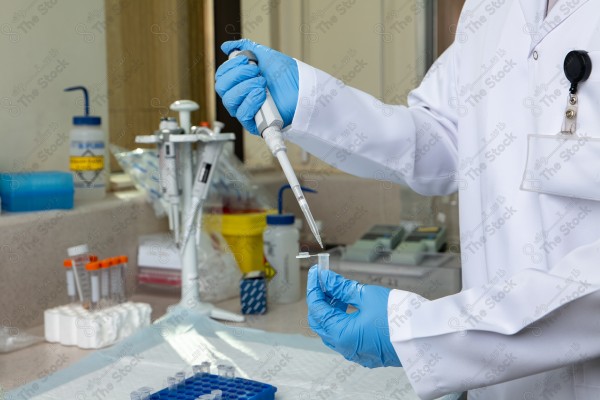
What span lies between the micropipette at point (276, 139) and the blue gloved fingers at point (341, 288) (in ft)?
0.20

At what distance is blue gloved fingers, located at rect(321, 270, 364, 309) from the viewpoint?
1.03 metres

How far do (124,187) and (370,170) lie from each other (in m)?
1.06

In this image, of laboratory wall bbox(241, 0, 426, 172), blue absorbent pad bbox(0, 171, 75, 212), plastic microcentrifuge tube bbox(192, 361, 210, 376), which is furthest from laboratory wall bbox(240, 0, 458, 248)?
plastic microcentrifuge tube bbox(192, 361, 210, 376)

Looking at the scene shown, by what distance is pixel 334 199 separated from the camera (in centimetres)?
271

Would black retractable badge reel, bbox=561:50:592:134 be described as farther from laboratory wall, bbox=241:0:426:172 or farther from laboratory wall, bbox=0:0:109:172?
laboratory wall, bbox=241:0:426:172

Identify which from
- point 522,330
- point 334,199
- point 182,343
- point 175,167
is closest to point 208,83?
point 334,199

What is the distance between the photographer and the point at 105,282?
66.8 inches

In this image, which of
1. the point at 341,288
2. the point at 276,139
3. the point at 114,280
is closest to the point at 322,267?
the point at 341,288

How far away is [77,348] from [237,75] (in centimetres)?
77

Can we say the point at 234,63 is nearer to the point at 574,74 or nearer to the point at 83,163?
the point at 574,74

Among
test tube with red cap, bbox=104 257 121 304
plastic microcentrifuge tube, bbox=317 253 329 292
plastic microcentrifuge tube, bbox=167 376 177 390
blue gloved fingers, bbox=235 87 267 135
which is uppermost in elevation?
blue gloved fingers, bbox=235 87 267 135

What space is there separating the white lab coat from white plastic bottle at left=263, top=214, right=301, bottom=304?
2.05 feet

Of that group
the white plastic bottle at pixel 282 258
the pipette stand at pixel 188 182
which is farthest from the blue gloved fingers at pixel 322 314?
the white plastic bottle at pixel 282 258

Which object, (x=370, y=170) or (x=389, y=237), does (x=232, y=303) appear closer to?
(x=389, y=237)
